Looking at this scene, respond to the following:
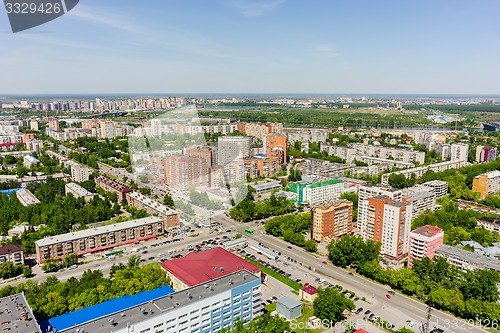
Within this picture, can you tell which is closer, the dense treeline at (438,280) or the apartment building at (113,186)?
the dense treeline at (438,280)

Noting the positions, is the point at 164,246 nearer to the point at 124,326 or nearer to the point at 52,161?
the point at 124,326

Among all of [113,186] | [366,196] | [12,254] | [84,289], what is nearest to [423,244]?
[366,196]

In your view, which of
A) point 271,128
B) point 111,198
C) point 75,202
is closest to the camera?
point 75,202

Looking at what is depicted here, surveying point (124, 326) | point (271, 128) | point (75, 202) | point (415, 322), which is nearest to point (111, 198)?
point (75, 202)

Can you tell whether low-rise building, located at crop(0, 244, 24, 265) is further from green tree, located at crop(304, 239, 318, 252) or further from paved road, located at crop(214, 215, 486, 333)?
green tree, located at crop(304, 239, 318, 252)

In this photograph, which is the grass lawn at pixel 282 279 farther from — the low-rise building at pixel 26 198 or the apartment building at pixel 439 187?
the low-rise building at pixel 26 198

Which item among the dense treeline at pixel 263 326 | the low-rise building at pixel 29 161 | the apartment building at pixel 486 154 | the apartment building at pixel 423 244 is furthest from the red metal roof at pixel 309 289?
the apartment building at pixel 486 154

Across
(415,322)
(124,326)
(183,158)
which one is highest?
(183,158)

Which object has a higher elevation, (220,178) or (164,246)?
(220,178)
